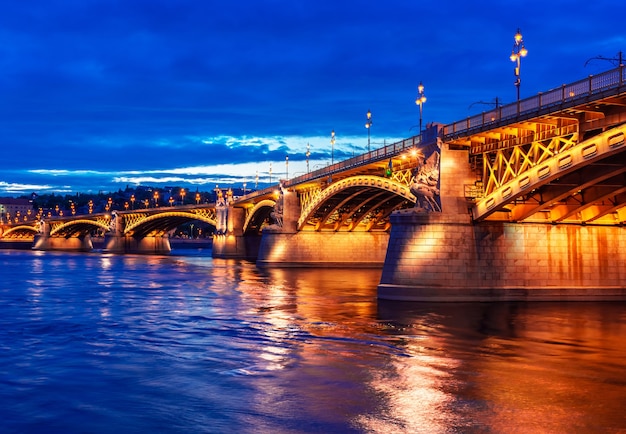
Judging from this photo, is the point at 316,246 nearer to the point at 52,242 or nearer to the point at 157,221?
the point at 157,221

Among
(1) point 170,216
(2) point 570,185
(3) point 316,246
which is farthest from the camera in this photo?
(1) point 170,216

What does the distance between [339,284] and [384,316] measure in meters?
20.7

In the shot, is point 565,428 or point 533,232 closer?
point 565,428

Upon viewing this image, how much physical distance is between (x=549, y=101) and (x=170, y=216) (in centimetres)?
9370

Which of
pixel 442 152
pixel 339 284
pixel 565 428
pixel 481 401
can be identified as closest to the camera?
pixel 565 428

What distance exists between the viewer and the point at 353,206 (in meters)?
70.2

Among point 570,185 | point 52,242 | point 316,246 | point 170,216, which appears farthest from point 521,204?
point 52,242

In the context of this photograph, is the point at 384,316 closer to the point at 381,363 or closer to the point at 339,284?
the point at 381,363

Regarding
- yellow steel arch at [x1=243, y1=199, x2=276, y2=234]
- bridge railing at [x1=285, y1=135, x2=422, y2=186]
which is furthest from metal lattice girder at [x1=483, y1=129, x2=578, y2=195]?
yellow steel arch at [x1=243, y1=199, x2=276, y2=234]

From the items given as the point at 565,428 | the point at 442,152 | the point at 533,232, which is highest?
the point at 442,152

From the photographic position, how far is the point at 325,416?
14.3 metres

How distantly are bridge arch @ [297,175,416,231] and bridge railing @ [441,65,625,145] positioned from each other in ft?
49.8

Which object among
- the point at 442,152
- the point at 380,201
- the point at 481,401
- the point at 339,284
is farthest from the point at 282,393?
the point at 380,201

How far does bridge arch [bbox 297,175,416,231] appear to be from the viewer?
5751 centimetres
